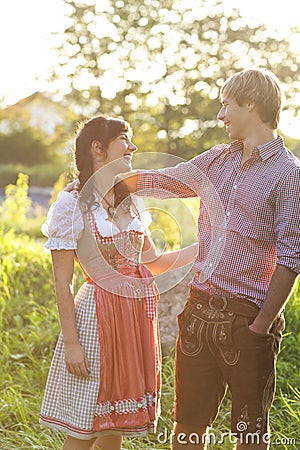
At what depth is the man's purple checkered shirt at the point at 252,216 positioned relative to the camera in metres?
2.56

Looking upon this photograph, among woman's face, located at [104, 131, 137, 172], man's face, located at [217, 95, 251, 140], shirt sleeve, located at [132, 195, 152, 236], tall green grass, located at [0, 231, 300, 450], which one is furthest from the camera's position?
tall green grass, located at [0, 231, 300, 450]

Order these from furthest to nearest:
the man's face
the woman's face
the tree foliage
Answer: the tree foliage
the woman's face
the man's face

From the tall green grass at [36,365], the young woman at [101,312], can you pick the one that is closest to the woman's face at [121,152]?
the young woman at [101,312]

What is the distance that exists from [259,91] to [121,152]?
571mm

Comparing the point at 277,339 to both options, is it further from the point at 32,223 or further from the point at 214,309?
the point at 32,223

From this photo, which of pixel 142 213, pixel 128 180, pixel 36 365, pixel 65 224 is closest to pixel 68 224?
pixel 65 224

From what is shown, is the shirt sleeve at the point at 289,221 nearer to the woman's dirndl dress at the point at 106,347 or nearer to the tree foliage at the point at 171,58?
the woman's dirndl dress at the point at 106,347

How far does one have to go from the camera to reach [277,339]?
2.73 metres

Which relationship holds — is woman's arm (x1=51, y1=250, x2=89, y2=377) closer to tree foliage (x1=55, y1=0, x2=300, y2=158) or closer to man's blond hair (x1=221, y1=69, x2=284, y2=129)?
man's blond hair (x1=221, y1=69, x2=284, y2=129)

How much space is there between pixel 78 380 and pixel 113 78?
37.6ft

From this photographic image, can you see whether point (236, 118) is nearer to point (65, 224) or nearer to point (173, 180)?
point (173, 180)

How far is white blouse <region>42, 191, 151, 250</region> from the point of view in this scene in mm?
2723

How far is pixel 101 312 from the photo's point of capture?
279cm

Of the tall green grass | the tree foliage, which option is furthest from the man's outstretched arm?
the tree foliage
